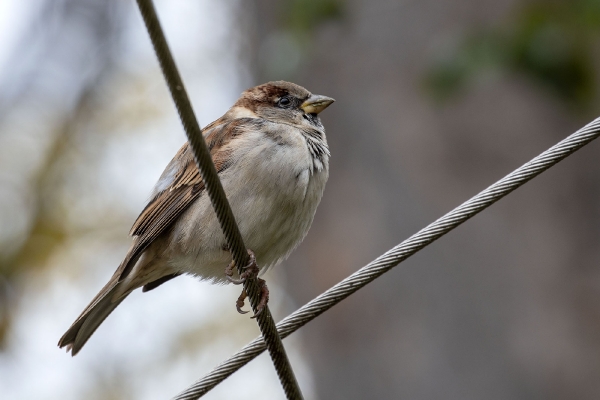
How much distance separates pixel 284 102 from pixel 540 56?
1422mm

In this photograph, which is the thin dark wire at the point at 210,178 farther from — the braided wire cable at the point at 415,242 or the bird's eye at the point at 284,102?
the bird's eye at the point at 284,102

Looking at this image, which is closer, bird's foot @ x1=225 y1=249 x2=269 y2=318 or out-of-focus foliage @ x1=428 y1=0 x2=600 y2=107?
bird's foot @ x1=225 y1=249 x2=269 y2=318

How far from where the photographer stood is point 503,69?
4.07 m

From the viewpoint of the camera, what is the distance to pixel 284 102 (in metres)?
3.94

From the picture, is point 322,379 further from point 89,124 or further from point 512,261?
point 89,124

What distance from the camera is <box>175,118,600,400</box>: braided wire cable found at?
1.95 m

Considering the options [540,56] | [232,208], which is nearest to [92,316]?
[232,208]

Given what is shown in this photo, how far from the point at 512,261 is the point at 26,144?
4873 millimetres

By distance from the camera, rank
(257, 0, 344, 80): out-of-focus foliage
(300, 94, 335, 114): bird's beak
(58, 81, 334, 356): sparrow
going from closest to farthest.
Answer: (58, 81, 334, 356): sparrow → (300, 94, 335, 114): bird's beak → (257, 0, 344, 80): out-of-focus foliage

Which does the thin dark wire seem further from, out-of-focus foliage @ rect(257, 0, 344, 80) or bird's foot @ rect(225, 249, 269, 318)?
out-of-focus foliage @ rect(257, 0, 344, 80)

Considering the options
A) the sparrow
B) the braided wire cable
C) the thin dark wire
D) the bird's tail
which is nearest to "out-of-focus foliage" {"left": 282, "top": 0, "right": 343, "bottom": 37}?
the sparrow

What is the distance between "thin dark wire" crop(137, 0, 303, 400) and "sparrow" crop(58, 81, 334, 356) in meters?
0.64

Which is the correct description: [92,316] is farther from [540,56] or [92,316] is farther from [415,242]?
[540,56]

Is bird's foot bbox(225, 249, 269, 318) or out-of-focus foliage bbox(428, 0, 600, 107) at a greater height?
out-of-focus foliage bbox(428, 0, 600, 107)
